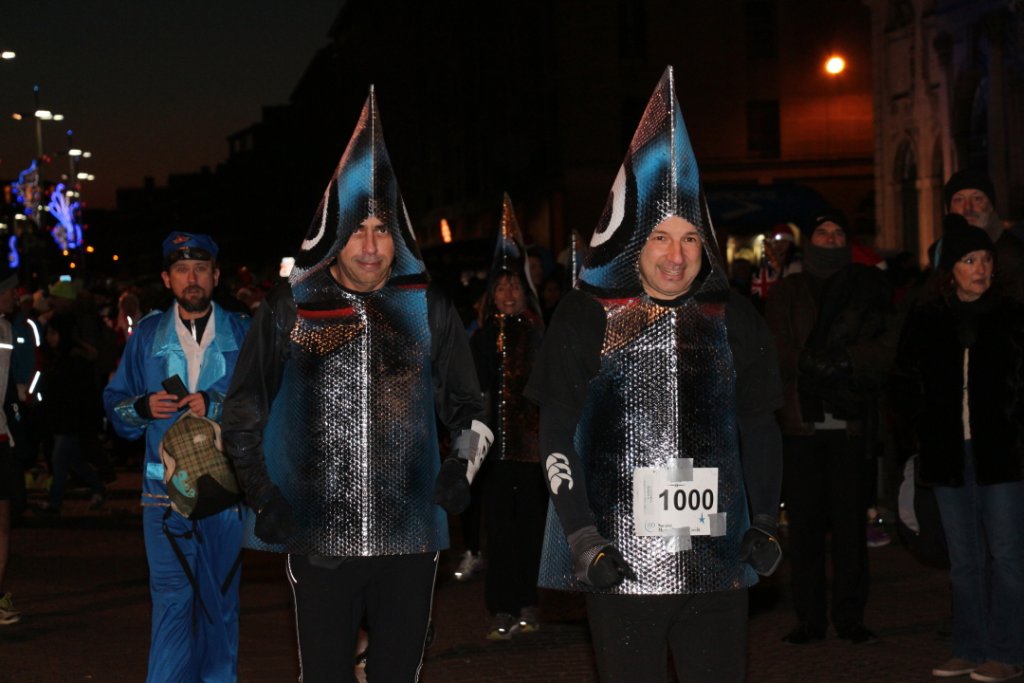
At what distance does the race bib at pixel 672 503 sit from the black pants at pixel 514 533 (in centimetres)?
481

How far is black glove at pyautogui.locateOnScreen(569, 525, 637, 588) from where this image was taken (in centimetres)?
478

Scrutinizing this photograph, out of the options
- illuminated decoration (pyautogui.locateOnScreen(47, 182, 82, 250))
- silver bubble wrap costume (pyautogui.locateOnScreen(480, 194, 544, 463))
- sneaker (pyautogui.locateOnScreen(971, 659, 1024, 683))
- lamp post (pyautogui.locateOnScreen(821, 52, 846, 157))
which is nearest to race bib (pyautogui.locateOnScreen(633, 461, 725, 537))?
sneaker (pyautogui.locateOnScreen(971, 659, 1024, 683))

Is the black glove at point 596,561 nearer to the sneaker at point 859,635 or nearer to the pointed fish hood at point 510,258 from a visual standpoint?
the sneaker at point 859,635

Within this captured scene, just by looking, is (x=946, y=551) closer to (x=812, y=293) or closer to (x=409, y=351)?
(x=812, y=293)

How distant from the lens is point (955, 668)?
8.09m

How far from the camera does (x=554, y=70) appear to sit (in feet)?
157

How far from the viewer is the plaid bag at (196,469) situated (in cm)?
697

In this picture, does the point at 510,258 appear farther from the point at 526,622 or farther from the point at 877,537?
the point at 877,537

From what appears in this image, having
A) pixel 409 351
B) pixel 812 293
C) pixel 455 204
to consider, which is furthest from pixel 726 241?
pixel 409 351

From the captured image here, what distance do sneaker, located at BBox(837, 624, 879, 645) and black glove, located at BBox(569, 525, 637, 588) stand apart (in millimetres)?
4406

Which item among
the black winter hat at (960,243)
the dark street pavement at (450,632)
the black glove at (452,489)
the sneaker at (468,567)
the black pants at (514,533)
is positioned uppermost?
the black winter hat at (960,243)

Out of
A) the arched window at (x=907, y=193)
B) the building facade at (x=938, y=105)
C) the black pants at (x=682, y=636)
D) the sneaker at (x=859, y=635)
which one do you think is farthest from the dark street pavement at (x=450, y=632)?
the arched window at (x=907, y=193)

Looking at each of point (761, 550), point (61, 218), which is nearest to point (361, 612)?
point (761, 550)

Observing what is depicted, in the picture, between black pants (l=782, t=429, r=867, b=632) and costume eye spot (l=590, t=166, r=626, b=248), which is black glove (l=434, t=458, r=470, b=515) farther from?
black pants (l=782, t=429, r=867, b=632)
